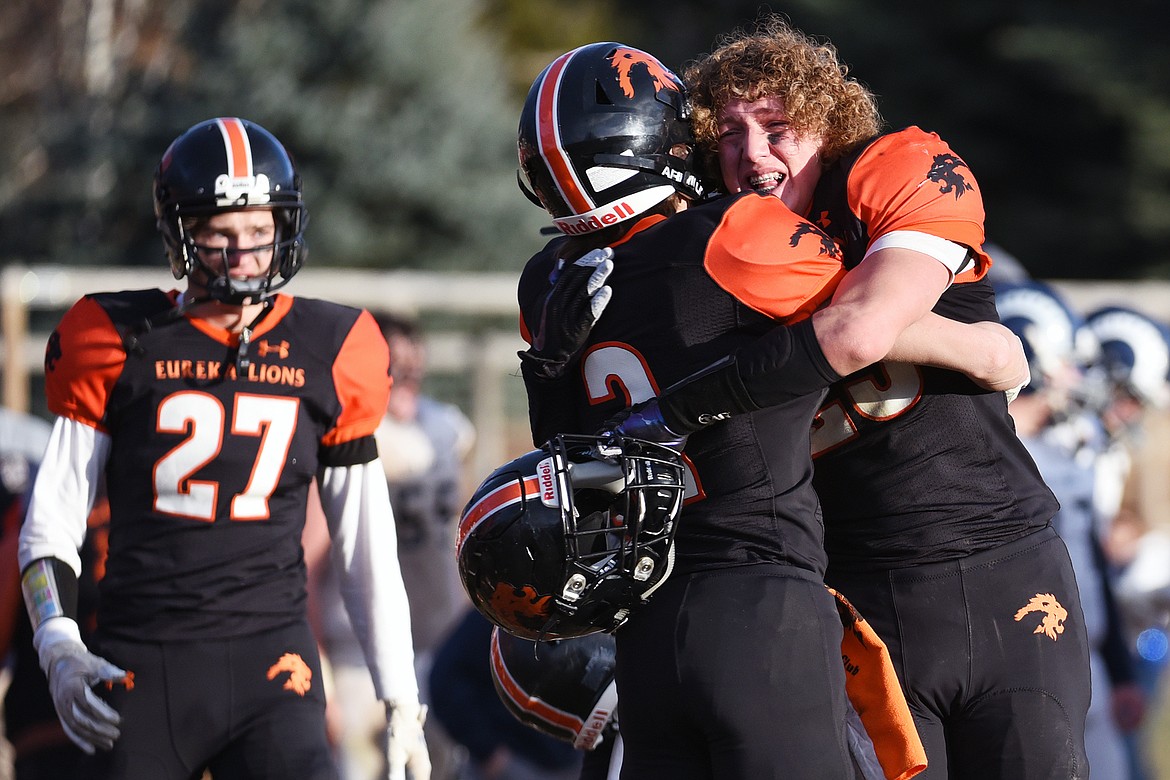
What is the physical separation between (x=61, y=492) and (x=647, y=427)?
169 centimetres

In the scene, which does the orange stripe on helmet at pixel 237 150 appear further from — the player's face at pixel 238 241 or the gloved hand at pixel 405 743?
the gloved hand at pixel 405 743

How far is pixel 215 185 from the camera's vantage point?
377 cm

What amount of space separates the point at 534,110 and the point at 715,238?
0.50 metres

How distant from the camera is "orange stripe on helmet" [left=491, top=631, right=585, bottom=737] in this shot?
139 inches

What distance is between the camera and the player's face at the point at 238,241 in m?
3.76

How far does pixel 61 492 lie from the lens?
364cm

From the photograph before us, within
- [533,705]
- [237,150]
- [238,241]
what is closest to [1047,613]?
[533,705]

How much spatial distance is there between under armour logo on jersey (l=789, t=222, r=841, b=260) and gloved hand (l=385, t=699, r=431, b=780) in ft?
5.37

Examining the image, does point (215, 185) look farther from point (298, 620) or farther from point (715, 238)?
point (715, 238)

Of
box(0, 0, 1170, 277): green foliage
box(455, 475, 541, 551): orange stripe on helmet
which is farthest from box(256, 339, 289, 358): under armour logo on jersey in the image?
box(0, 0, 1170, 277): green foliage

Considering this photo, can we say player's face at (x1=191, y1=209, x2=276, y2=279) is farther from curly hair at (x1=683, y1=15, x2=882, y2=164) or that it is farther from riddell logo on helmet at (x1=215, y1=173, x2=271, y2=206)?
curly hair at (x1=683, y1=15, x2=882, y2=164)

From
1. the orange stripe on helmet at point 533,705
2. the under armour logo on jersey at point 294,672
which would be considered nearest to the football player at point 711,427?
the orange stripe on helmet at point 533,705

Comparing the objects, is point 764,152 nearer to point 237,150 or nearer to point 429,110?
point 237,150

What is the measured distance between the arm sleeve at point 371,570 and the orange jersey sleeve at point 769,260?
57.0 inches
